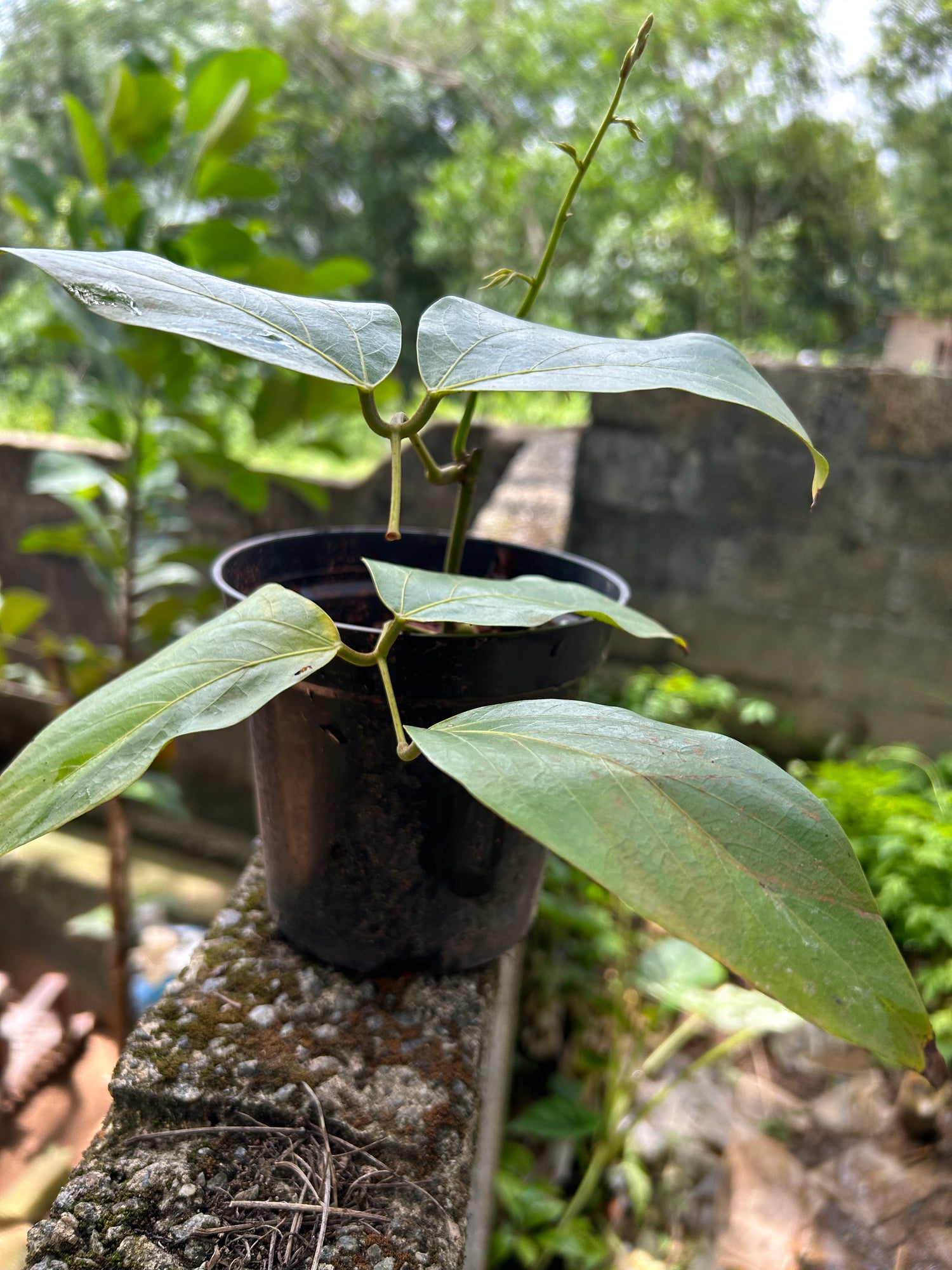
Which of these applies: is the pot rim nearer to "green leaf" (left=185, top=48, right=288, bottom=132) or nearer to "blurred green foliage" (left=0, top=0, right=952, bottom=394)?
"green leaf" (left=185, top=48, right=288, bottom=132)

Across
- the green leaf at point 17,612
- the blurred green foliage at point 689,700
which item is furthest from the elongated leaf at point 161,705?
the blurred green foliage at point 689,700

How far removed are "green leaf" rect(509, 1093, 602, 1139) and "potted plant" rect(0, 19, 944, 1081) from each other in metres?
0.72

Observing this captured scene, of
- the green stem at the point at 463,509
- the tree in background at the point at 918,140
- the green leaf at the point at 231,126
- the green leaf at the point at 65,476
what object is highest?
the tree in background at the point at 918,140

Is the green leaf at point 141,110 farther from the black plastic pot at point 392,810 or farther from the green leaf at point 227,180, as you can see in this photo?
the black plastic pot at point 392,810

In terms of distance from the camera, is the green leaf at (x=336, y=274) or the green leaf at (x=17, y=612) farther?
the green leaf at (x=17, y=612)

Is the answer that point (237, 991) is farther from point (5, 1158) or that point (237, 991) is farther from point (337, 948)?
point (5, 1158)

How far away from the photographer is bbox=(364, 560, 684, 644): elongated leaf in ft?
1.62

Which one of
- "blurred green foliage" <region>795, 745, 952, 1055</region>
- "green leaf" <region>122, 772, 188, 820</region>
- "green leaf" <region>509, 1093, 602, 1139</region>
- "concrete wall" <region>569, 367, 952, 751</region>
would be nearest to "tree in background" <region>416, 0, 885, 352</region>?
"concrete wall" <region>569, 367, 952, 751</region>

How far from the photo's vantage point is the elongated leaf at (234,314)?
1.36 feet

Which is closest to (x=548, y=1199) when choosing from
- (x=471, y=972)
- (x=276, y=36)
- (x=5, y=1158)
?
(x=471, y=972)

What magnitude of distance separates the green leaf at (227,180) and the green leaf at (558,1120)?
1.50m

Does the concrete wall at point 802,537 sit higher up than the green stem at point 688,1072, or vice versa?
the concrete wall at point 802,537

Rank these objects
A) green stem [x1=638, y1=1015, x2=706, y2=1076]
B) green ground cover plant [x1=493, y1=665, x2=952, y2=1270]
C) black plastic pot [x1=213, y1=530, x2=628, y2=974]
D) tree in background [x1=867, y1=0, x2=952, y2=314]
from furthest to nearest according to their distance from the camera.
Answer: tree in background [x1=867, y1=0, x2=952, y2=314], green stem [x1=638, y1=1015, x2=706, y2=1076], green ground cover plant [x1=493, y1=665, x2=952, y2=1270], black plastic pot [x1=213, y1=530, x2=628, y2=974]

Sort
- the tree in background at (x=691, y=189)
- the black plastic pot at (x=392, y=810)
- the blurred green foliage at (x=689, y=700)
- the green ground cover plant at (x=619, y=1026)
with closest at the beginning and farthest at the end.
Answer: the black plastic pot at (x=392, y=810), the green ground cover plant at (x=619, y=1026), the blurred green foliage at (x=689, y=700), the tree in background at (x=691, y=189)
